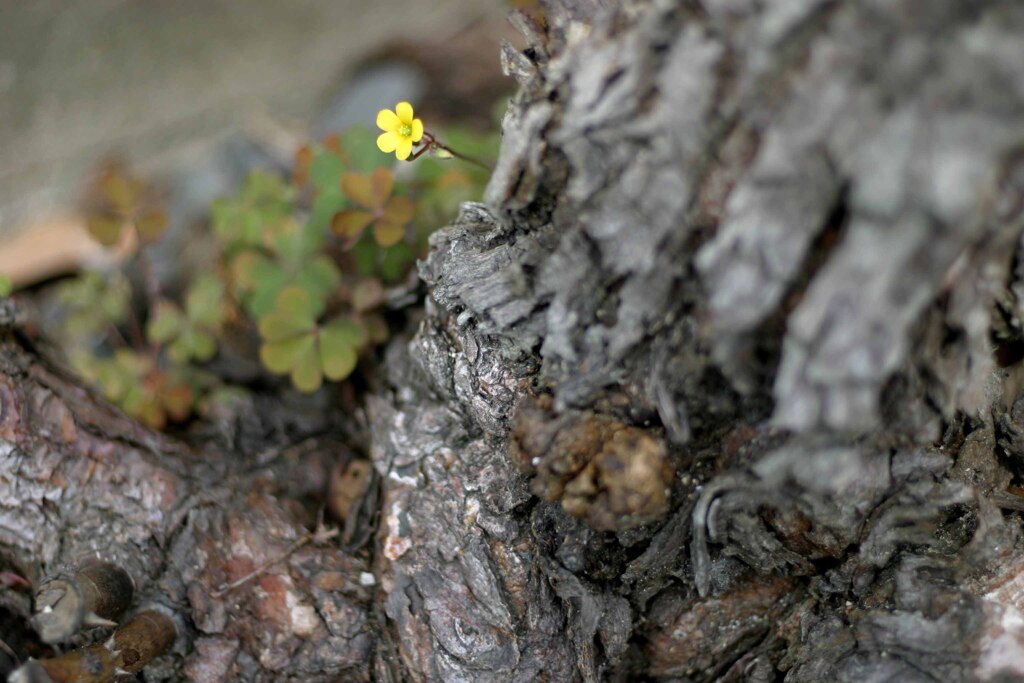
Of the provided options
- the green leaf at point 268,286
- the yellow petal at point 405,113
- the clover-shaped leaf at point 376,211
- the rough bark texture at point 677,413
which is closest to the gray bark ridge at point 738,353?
the rough bark texture at point 677,413

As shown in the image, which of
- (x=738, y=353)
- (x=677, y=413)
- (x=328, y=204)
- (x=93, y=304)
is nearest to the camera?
(x=738, y=353)

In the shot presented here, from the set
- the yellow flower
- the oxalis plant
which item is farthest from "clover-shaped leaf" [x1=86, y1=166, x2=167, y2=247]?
the yellow flower

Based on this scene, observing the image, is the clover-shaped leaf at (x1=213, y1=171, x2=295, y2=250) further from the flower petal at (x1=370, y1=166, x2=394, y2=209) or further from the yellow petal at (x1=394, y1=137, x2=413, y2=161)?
the yellow petal at (x1=394, y1=137, x2=413, y2=161)

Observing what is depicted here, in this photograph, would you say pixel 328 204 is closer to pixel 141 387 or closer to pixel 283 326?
pixel 283 326

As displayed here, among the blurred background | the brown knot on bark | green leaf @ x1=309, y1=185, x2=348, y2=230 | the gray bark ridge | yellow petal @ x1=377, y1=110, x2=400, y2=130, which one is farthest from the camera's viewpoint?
the blurred background

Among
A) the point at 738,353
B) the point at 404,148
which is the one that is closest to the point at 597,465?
the point at 738,353

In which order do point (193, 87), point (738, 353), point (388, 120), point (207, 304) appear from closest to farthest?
point (738, 353) < point (388, 120) < point (207, 304) < point (193, 87)

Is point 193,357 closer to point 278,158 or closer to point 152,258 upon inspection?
point 152,258

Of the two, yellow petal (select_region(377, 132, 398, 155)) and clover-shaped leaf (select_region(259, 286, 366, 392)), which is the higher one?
yellow petal (select_region(377, 132, 398, 155))
